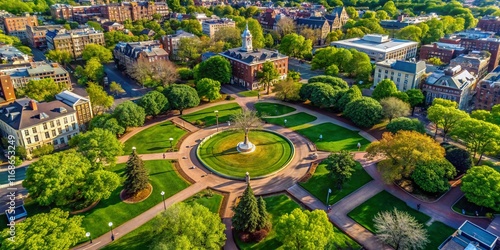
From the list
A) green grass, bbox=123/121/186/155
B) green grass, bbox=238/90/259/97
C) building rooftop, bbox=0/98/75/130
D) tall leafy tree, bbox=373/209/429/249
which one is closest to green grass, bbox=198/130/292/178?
green grass, bbox=123/121/186/155

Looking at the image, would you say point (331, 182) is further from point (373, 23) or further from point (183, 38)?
point (373, 23)

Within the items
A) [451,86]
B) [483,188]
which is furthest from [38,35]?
[483,188]

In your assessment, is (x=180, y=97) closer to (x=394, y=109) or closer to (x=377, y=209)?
(x=394, y=109)

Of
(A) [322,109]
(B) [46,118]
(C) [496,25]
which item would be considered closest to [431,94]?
(A) [322,109]

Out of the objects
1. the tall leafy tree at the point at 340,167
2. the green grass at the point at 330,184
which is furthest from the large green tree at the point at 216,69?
the tall leafy tree at the point at 340,167

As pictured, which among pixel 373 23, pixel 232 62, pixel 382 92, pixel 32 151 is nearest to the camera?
pixel 32 151

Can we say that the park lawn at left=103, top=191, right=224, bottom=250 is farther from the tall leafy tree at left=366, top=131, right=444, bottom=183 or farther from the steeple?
the steeple

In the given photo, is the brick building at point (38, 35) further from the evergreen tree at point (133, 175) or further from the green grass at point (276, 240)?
the green grass at point (276, 240)
